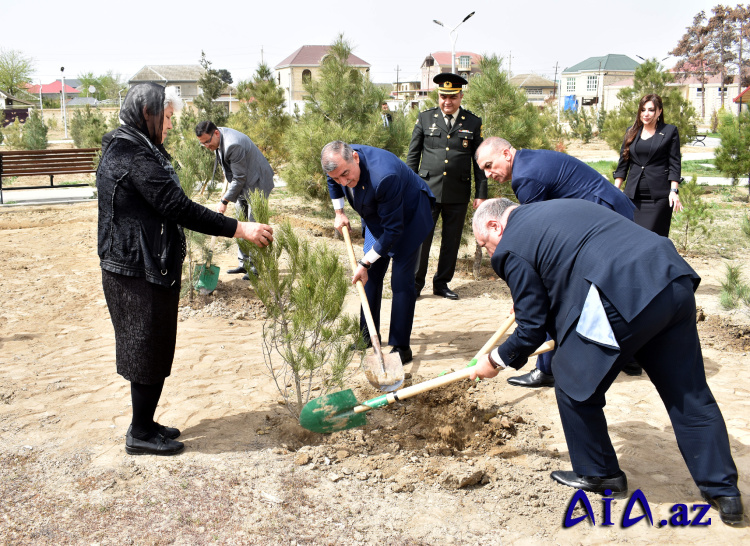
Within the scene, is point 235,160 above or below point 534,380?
above

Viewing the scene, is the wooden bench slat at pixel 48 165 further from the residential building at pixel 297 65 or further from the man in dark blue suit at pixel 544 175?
the residential building at pixel 297 65

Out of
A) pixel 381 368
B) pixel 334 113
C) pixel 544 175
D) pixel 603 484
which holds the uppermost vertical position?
pixel 334 113

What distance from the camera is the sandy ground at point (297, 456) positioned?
2797 millimetres

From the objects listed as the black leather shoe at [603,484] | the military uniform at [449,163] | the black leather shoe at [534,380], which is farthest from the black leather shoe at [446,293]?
the black leather shoe at [603,484]

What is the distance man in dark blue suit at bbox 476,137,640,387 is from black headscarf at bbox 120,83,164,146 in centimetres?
184

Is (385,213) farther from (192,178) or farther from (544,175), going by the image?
(192,178)

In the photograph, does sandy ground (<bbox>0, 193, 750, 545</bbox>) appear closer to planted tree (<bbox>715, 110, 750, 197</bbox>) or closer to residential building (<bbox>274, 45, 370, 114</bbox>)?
planted tree (<bbox>715, 110, 750, 197</bbox>)

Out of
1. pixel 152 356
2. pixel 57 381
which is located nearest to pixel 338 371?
pixel 152 356

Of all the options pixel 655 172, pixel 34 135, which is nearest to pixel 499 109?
pixel 655 172

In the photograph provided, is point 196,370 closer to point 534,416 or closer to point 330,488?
point 330,488

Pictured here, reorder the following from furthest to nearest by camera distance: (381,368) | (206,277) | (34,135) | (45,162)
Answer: (34,135) < (45,162) < (206,277) < (381,368)

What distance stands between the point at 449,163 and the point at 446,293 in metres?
1.31

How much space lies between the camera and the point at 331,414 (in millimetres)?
3512

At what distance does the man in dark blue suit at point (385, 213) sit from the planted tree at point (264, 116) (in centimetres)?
866
